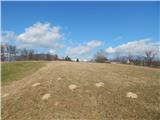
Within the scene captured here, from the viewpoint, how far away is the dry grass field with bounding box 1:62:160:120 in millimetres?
16297

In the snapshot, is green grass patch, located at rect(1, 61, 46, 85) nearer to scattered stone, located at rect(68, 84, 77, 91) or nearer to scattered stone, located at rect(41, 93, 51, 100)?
scattered stone, located at rect(41, 93, 51, 100)

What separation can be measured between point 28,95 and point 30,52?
264ft

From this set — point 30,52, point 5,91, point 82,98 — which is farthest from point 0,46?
point 82,98

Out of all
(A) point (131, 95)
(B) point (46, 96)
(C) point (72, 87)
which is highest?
(C) point (72, 87)

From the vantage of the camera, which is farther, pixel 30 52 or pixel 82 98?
pixel 30 52

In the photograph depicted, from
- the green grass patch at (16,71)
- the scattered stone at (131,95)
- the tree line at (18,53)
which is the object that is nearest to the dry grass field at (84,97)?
the scattered stone at (131,95)

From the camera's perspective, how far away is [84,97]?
1891 centimetres

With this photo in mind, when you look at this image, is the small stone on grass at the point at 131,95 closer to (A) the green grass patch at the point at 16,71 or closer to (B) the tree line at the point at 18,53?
(A) the green grass patch at the point at 16,71

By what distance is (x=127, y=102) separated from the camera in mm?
18016

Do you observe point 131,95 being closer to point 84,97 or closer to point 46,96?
point 84,97

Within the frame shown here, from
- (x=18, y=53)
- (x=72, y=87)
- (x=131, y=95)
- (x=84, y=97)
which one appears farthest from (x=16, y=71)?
(x=18, y=53)

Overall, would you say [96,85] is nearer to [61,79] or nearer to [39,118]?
[61,79]

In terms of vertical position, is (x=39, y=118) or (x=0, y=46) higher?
(x=0, y=46)

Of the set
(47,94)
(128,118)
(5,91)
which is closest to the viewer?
(128,118)
